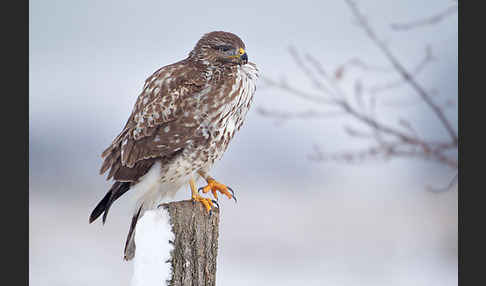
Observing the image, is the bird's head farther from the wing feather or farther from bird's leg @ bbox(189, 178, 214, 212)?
bird's leg @ bbox(189, 178, 214, 212)

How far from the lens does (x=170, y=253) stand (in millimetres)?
2113

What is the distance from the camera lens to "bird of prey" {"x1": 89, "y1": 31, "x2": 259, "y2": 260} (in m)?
2.62

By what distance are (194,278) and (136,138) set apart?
846 millimetres

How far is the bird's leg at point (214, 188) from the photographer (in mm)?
2830

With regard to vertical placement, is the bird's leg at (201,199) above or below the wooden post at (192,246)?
above

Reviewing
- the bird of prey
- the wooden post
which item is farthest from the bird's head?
the wooden post

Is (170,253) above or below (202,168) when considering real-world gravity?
below

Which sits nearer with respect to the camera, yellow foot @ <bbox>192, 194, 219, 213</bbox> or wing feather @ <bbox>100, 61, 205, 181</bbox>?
yellow foot @ <bbox>192, 194, 219, 213</bbox>

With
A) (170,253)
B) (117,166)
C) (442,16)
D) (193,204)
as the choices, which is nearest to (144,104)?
(117,166)

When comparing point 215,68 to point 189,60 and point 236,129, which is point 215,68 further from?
point 236,129

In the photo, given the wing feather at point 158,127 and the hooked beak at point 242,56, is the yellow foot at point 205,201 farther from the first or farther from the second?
the hooked beak at point 242,56

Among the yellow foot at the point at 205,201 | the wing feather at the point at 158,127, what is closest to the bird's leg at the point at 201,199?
the yellow foot at the point at 205,201

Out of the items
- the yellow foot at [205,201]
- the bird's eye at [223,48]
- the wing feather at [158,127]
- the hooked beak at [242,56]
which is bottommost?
the yellow foot at [205,201]

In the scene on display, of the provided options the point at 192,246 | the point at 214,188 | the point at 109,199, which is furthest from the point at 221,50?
the point at 192,246
